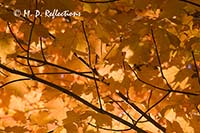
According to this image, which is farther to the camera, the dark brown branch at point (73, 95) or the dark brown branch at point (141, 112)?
the dark brown branch at point (141, 112)

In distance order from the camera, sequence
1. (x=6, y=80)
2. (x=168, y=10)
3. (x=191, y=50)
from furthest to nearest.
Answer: (x=6, y=80), (x=191, y=50), (x=168, y=10)

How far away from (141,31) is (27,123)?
72 cm

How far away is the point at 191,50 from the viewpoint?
1438mm

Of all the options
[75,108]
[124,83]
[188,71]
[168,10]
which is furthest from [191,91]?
[75,108]

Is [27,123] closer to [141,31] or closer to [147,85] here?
[147,85]

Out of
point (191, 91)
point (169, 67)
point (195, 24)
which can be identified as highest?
point (195, 24)

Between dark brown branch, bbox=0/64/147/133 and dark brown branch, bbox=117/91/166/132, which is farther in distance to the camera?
dark brown branch, bbox=117/91/166/132

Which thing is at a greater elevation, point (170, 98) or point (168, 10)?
point (168, 10)

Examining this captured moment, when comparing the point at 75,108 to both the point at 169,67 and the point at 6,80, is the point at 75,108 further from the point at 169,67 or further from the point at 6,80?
the point at 169,67

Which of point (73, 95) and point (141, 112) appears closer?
point (73, 95)

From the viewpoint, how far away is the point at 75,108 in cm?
162

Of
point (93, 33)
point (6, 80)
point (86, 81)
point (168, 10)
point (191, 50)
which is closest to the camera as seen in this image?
point (168, 10)

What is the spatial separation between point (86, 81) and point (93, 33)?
304 millimetres

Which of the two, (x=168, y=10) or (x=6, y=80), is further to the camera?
(x=6, y=80)
